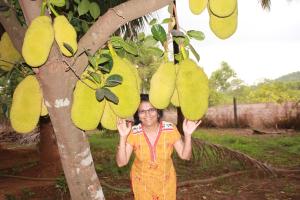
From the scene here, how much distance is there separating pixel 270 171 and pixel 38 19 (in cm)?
393

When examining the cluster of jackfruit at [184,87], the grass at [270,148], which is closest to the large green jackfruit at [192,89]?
the cluster of jackfruit at [184,87]

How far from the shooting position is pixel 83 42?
943 mm

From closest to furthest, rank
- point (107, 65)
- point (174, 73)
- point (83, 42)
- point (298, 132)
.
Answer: point (83, 42), point (107, 65), point (174, 73), point (298, 132)

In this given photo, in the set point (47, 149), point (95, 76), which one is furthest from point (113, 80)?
point (47, 149)

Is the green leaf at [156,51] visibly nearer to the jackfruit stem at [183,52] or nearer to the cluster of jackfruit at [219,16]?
the jackfruit stem at [183,52]

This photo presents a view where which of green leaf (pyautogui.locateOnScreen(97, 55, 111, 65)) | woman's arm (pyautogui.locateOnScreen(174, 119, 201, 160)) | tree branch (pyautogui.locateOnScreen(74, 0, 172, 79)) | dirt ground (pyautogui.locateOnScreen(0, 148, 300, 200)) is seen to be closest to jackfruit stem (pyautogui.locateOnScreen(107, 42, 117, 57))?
A: green leaf (pyautogui.locateOnScreen(97, 55, 111, 65))

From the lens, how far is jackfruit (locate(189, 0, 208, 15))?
3.50ft

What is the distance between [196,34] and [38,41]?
1.53 feet

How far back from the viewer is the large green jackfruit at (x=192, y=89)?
1166 mm

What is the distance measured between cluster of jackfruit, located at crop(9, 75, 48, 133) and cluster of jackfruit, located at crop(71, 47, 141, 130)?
195mm

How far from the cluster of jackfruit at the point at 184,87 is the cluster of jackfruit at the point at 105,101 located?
96 millimetres

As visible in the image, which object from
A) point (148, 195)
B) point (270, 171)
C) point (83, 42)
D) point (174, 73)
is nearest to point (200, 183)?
point (270, 171)

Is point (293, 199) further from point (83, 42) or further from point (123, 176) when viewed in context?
point (83, 42)

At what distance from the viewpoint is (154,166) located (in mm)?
1852
